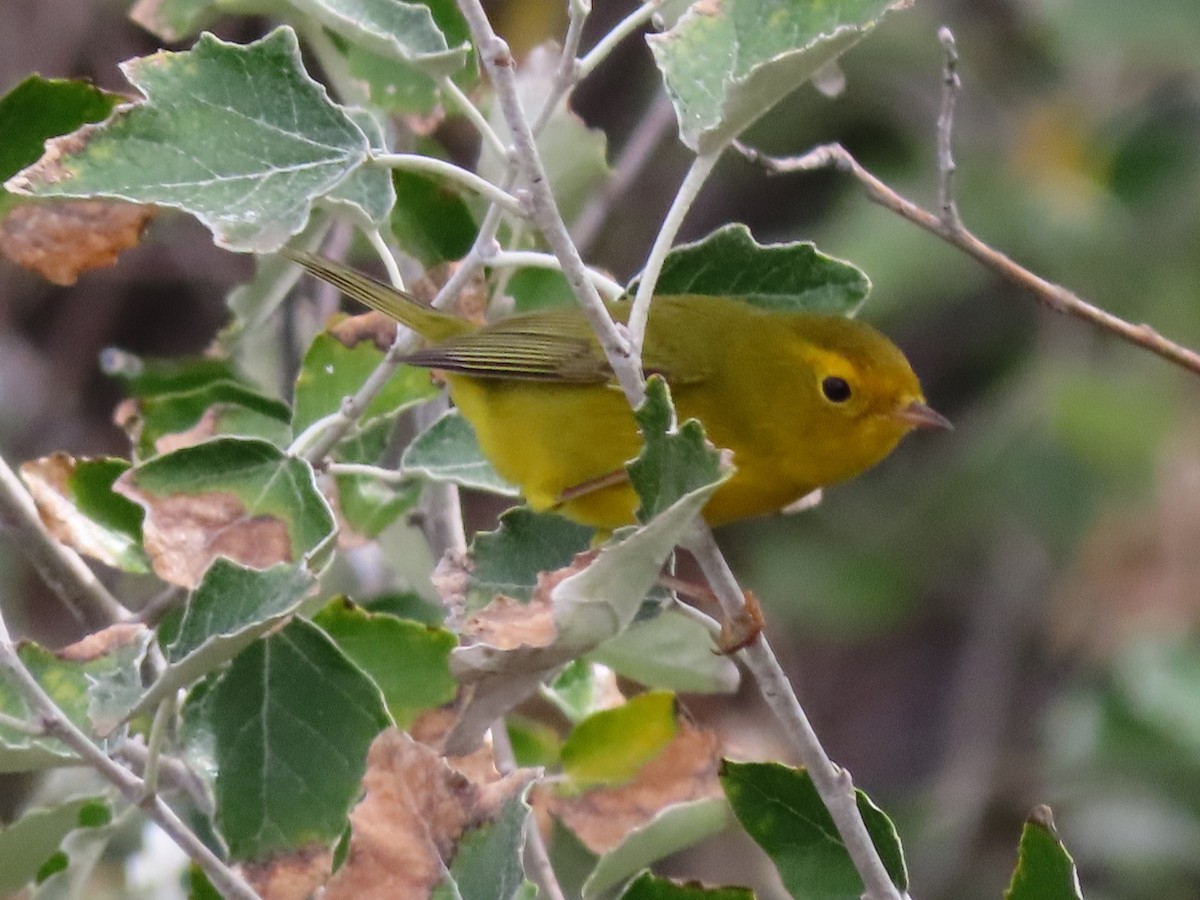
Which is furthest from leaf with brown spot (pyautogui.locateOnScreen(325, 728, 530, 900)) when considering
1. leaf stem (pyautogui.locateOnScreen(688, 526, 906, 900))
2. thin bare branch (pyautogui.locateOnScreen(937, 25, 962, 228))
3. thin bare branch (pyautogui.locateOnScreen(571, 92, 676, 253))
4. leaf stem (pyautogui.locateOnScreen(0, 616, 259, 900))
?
thin bare branch (pyautogui.locateOnScreen(571, 92, 676, 253))

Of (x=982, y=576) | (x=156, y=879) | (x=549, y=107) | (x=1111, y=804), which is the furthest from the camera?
(x=982, y=576)

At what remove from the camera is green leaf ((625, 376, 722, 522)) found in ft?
4.74

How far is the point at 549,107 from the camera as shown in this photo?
6.18 ft

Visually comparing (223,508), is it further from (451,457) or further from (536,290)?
(536,290)

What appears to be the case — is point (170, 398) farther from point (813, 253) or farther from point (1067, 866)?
point (1067, 866)

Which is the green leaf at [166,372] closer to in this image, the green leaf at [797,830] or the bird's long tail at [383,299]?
the bird's long tail at [383,299]

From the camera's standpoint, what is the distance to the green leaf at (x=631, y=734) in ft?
7.34

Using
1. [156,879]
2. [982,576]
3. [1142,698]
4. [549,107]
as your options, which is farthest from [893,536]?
[549,107]

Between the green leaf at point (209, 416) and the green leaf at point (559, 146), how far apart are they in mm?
484

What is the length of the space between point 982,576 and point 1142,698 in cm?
229

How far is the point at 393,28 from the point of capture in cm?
179

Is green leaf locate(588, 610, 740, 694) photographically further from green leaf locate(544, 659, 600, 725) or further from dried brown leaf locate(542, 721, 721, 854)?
green leaf locate(544, 659, 600, 725)

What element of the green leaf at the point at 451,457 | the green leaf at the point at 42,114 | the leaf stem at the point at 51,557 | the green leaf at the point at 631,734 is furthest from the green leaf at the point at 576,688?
the green leaf at the point at 42,114

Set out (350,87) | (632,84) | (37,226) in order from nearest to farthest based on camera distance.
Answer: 1. (37,226)
2. (350,87)
3. (632,84)
